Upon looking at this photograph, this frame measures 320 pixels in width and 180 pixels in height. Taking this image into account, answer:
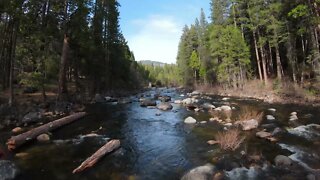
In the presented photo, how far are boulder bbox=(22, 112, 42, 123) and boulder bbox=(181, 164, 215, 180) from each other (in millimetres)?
13118

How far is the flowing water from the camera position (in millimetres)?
10016

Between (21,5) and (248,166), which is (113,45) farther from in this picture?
(248,166)

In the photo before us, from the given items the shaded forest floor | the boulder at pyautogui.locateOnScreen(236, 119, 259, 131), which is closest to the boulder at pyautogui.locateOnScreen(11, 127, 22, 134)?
the boulder at pyautogui.locateOnScreen(236, 119, 259, 131)

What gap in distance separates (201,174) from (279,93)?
2428 centimetres

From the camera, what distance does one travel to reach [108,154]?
39.2 feet

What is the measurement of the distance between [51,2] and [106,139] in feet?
59.0

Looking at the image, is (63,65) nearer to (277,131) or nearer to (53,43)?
(53,43)

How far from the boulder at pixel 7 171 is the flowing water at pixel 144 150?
0.24 meters

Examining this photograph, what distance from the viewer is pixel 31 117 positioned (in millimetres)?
19172

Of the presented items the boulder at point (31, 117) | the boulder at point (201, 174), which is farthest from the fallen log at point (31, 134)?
the boulder at point (201, 174)

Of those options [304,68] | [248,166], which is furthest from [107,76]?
[248,166]

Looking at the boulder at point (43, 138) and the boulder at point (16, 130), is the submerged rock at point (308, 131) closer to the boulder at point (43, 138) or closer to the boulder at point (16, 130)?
the boulder at point (43, 138)

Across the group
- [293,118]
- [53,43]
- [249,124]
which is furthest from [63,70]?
[293,118]

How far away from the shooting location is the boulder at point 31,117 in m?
18.6
